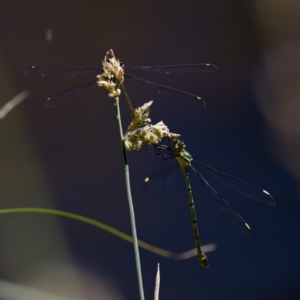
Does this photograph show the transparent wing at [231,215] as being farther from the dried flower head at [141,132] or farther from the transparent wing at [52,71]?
the dried flower head at [141,132]

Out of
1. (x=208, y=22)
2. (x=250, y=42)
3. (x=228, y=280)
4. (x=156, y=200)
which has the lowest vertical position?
(x=228, y=280)

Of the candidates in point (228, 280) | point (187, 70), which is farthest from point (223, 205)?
point (228, 280)

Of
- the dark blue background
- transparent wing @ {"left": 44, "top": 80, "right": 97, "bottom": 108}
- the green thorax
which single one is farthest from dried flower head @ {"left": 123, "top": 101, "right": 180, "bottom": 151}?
the dark blue background

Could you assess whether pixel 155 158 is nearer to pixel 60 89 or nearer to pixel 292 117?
pixel 60 89

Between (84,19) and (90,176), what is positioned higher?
(84,19)

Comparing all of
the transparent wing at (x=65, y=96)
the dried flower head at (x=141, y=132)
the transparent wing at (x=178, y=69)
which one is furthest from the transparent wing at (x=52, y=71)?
the dried flower head at (x=141, y=132)

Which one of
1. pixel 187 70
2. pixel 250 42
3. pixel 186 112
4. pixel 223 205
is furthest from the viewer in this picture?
pixel 250 42

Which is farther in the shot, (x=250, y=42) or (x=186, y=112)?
(x=250, y=42)

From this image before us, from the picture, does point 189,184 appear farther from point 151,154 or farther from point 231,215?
point 151,154
